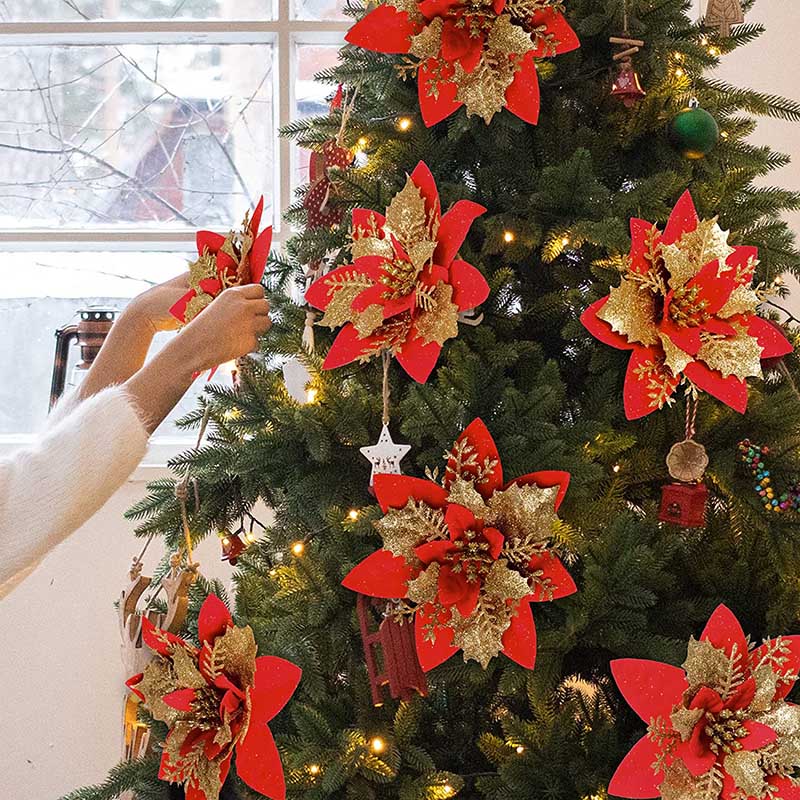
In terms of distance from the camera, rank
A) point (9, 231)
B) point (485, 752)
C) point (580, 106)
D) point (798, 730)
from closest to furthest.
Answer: point (798, 730) < point (485, 752) < point (580, 106) < point (9, 231)

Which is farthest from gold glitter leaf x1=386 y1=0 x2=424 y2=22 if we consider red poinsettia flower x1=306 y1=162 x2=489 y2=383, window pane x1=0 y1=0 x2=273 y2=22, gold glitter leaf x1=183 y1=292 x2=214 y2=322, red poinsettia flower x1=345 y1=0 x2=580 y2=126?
window pane x1=0 y1=0 x2=273 y2=22

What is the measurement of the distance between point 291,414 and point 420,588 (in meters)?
0.22

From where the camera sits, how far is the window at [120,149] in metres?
1.93

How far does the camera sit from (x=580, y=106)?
931 millimetres

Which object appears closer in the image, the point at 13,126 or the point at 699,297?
the point at 699,297

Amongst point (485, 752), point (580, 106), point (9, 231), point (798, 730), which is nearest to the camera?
point (798, 730)

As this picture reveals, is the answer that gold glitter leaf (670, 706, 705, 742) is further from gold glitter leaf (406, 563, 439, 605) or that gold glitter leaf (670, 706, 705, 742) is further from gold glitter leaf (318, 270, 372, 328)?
gold glitter leaf (318, 270, 372, 328)

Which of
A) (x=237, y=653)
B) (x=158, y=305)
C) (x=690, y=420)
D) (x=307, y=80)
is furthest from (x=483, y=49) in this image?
(x=307, y=80)

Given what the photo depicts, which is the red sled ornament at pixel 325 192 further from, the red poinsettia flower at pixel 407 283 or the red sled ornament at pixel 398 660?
the red sled ornament at pixel 398 660

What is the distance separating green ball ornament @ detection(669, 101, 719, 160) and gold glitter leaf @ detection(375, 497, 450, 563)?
416 millimetres

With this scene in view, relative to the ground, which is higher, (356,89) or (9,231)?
(356,89)

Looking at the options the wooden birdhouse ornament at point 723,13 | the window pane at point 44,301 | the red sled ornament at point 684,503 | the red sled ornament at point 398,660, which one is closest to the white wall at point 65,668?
the window pane at point 44,301

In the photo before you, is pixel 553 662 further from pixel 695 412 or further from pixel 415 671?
pixel 695 412

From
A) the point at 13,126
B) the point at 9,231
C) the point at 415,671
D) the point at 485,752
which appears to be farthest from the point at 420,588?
the point at 13,126
